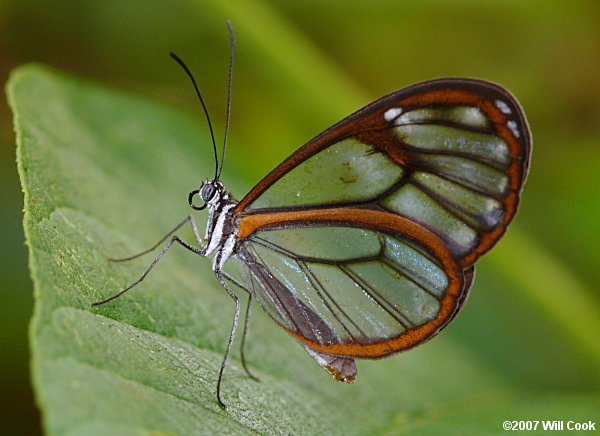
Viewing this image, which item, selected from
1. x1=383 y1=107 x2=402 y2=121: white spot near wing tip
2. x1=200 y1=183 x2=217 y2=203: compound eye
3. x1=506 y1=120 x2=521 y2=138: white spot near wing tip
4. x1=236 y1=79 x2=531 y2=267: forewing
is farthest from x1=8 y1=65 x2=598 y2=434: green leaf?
x1=506 y1=120 x2=521 y2=138: white spot near wing tip

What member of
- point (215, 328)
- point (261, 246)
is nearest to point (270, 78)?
point (261, 246)

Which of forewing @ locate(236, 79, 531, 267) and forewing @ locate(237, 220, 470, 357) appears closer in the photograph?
forewing @ locate(236, 79, 531, 267)

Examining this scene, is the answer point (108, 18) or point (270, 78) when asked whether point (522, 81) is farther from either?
point (108, 18)

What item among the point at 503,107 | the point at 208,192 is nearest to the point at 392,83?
Result: the point at 208,192

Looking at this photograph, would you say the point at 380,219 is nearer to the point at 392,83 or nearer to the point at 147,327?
the point at 147,327

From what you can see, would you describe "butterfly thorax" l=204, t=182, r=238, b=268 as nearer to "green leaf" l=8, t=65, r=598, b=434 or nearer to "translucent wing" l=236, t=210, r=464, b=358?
"translucent wing" l=236, t=210, r=464, b=358

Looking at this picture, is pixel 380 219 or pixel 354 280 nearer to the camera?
pixel 380 219

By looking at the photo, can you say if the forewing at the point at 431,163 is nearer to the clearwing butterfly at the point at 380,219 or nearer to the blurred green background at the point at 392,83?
the clearwing butterfly at the point at 380,219

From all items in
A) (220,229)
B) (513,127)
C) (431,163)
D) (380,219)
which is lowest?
(220,229)

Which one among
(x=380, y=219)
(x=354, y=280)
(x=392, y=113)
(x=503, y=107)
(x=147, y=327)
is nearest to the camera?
(x=147, y=327)
